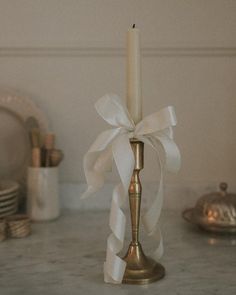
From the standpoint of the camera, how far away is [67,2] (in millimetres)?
1092

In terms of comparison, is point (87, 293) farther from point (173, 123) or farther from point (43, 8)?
point (43, 8)

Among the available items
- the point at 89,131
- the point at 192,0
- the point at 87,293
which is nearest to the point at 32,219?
the point at 89,131

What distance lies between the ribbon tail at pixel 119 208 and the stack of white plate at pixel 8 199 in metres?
0.39

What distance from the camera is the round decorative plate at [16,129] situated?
107 cm

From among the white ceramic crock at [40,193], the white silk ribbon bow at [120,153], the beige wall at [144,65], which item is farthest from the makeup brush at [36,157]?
the white silk ribbon bow at [120,153]

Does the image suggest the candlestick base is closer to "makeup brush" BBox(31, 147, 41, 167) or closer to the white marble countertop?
the white marble countertop

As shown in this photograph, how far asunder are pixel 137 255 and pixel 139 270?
2 cm

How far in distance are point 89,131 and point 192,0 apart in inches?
17.6

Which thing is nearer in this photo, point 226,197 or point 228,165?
point 226,197

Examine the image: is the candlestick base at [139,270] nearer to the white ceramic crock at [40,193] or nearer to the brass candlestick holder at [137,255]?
the brass candlestick holder at [137,255]

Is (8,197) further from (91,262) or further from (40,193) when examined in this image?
(91,262)

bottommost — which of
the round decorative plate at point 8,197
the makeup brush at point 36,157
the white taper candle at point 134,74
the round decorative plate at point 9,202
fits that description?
the round decorative plate at point 9,202

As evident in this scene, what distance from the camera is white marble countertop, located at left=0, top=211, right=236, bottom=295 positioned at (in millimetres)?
622

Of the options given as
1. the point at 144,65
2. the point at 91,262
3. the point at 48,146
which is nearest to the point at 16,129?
the point at 48,146
